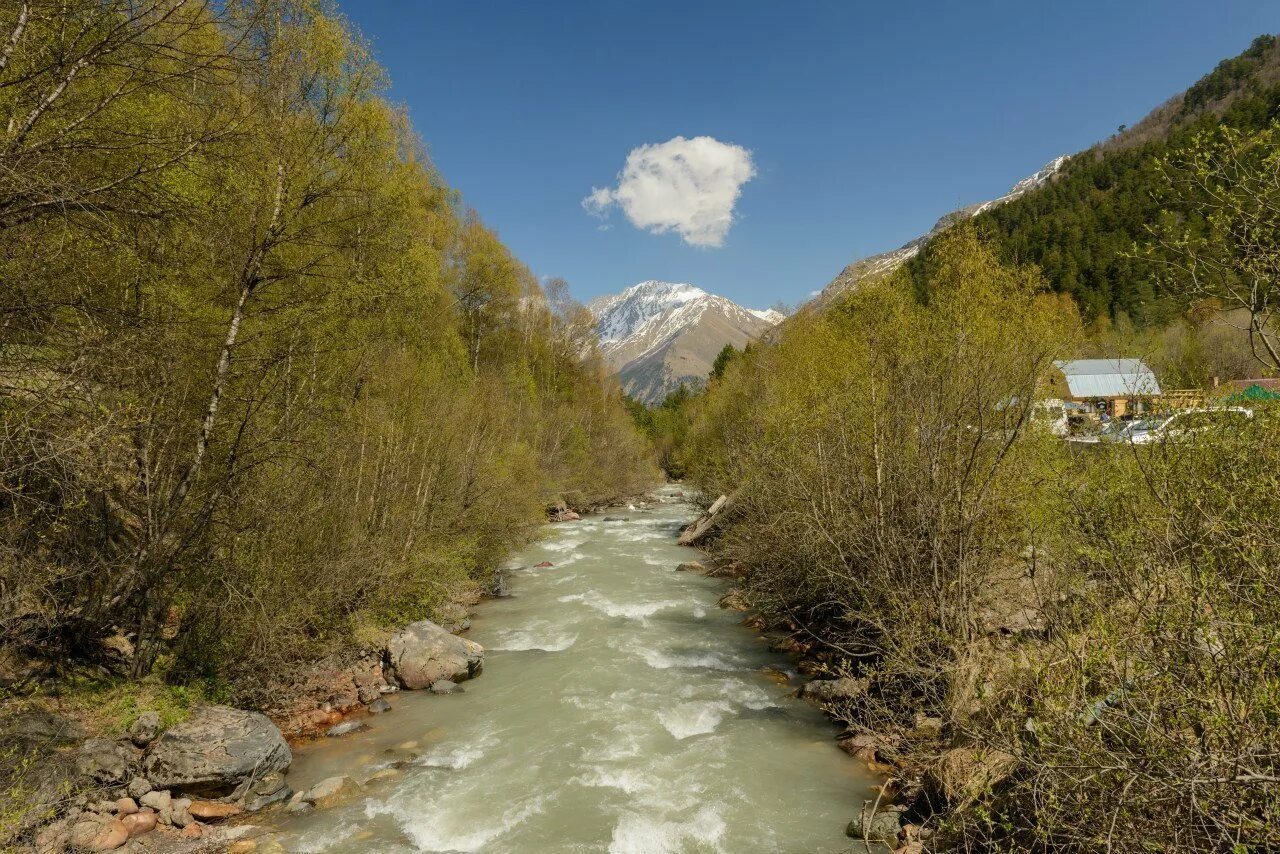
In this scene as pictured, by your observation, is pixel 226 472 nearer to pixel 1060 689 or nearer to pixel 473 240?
pixel 1060 689

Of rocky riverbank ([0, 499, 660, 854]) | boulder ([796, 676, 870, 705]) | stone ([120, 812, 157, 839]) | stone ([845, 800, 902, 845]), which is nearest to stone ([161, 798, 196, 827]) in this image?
rocky riverbank ([0, 499, 660, 854])

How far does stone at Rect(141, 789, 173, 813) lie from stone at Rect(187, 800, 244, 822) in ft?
0.91

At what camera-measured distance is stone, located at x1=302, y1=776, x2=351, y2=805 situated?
331 inches

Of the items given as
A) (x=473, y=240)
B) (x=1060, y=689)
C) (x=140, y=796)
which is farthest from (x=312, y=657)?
(x=473, y=240)

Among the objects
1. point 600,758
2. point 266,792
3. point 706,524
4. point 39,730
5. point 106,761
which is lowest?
point 600,758

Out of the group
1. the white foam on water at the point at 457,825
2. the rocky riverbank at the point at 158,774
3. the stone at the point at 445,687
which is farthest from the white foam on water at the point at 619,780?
the stone at the point at 445,687

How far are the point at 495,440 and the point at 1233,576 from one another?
19019mm

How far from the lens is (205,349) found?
9.20 meters

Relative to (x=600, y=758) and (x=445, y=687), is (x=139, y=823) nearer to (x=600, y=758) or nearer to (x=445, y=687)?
(x=445, y=687)

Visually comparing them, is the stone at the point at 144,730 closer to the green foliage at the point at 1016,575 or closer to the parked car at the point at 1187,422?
the green foliage at the point at 1016,575

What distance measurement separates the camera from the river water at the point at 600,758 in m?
7.83

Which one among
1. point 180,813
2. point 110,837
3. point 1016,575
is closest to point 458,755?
point 180,813

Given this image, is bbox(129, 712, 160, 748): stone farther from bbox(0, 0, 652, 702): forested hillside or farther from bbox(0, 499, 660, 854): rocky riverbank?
bbox(0, 0, 652, 702): forested hillside

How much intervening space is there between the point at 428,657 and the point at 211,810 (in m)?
5.09
